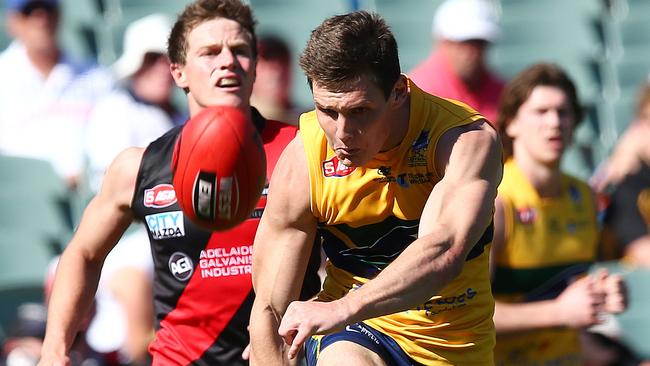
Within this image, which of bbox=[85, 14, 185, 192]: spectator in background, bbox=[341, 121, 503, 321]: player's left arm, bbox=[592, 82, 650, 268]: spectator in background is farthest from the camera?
bbox=[85, 14, 185, 192]: spectator in background

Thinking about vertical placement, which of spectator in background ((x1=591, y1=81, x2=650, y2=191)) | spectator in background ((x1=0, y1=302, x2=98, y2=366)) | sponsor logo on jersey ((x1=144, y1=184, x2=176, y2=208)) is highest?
sponsor logo on jersey ((x1=144, y1=184, x2=176, y2=208))

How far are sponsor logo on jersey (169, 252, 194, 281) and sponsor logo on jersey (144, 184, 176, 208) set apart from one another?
8.6 inches

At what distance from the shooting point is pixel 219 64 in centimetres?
503

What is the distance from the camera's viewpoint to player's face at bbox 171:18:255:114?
5027mm

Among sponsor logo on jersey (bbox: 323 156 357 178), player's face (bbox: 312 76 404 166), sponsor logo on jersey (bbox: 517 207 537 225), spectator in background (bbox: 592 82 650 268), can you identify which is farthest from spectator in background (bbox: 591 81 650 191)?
player's face (bbox: 312 76 404 166)

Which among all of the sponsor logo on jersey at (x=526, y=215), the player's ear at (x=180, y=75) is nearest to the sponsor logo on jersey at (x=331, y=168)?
the player's ear at (x=180, y=75)

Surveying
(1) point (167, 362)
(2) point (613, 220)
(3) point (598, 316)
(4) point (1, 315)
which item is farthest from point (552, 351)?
(4) point (1, 315)

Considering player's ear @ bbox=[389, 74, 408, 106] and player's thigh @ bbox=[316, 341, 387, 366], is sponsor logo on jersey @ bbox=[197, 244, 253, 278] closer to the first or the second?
player's thigh @ bbox=[316, 341, 387, 366]

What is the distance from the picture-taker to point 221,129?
4.46 meters

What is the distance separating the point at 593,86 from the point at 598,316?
4.07 metres

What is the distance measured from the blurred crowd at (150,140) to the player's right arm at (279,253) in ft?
7.07

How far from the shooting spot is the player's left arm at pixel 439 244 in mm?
3461

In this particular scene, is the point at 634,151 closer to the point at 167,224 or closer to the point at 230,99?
the point at 230,99

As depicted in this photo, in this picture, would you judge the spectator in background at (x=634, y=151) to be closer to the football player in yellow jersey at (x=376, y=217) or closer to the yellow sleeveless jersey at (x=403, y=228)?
the yellow sleeveless jersey at (x=403, y=228)
